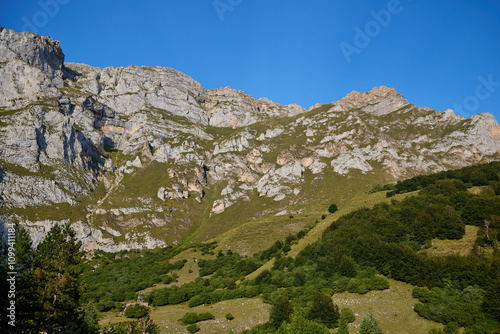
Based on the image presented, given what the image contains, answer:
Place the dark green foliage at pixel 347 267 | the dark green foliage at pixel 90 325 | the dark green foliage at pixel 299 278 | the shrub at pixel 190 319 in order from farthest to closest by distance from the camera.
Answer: the dark green foliage at pixel 299 278 < the dark green foliage at pixel 347 267 < the shrub at pixel 190 319 < the dark green foliage at pixel 90 325

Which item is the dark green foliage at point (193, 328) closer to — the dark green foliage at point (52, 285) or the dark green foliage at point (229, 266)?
the dark green foliage at point (52, 285)

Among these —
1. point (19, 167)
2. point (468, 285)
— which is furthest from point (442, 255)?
point (19, 167)

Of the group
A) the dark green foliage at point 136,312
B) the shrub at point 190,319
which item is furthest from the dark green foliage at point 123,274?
the shrub at point 190,319

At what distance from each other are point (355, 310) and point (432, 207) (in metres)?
36.4

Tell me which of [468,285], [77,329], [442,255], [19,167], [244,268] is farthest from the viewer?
[19,167]

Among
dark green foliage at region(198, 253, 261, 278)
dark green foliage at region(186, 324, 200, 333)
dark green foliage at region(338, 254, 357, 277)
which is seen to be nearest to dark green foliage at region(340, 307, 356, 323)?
dark green foliage at region(338, 254, 357, 277)

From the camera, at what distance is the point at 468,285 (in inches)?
1784

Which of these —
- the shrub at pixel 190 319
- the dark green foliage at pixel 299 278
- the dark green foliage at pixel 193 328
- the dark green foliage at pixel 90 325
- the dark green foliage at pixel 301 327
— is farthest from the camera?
the dark green foliage at pixel 299 278

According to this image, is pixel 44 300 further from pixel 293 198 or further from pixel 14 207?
pixel 293 198

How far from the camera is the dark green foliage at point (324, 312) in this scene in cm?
4256

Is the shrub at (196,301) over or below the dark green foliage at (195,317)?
over

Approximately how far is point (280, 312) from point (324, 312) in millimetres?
6249

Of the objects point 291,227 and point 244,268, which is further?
point 291,227

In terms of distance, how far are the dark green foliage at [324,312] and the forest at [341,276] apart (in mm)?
131
